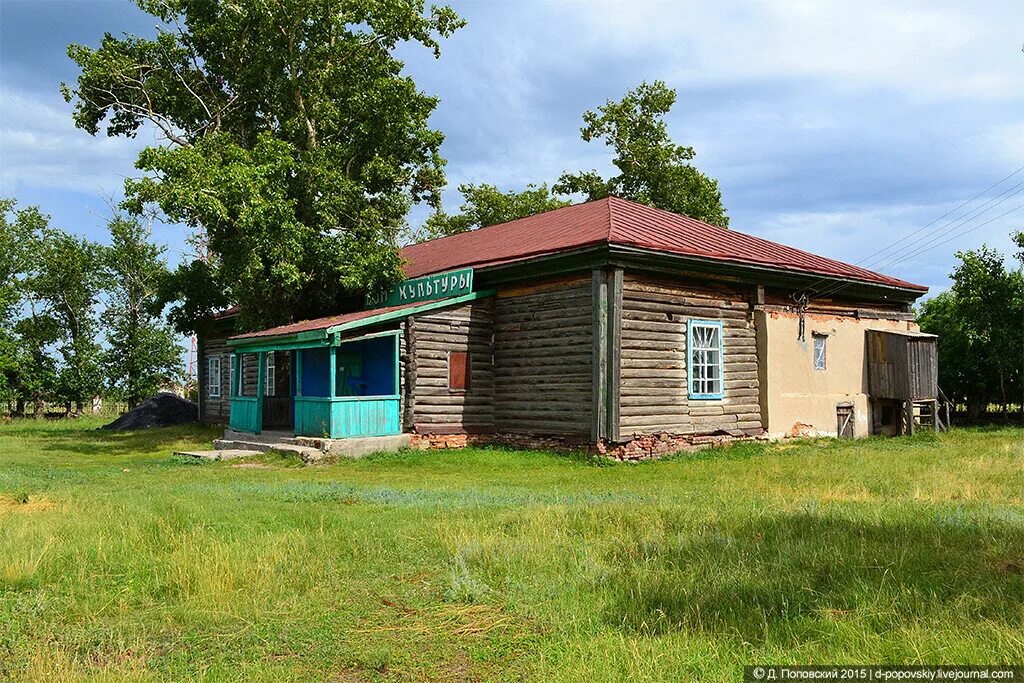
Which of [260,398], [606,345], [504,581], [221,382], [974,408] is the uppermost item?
[606,345]

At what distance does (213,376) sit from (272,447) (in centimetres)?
1239

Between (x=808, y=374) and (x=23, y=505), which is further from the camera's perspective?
(x=808, y=374)

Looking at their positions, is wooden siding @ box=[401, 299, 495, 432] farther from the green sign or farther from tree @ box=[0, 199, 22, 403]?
tree @ box=[0, 199, 22, 403]

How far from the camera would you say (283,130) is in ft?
70.5

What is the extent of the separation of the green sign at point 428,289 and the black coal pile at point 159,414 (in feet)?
38.9

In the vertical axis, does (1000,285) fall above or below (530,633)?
above

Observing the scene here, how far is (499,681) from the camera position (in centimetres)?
429

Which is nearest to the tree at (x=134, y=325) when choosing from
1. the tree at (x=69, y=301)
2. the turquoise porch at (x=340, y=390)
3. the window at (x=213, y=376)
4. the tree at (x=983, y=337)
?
the tree at (x=69, y=301)

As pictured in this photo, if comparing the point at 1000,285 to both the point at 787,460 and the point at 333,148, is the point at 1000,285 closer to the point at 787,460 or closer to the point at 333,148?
the point at 787,460

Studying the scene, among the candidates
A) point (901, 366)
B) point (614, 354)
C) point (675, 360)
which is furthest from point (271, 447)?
point (901, 366)

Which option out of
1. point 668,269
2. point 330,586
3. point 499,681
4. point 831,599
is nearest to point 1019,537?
point 831,599

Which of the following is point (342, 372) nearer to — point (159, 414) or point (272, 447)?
point (272, 447)

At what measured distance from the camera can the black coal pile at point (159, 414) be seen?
27578mm

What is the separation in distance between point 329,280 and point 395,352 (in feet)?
15.8
